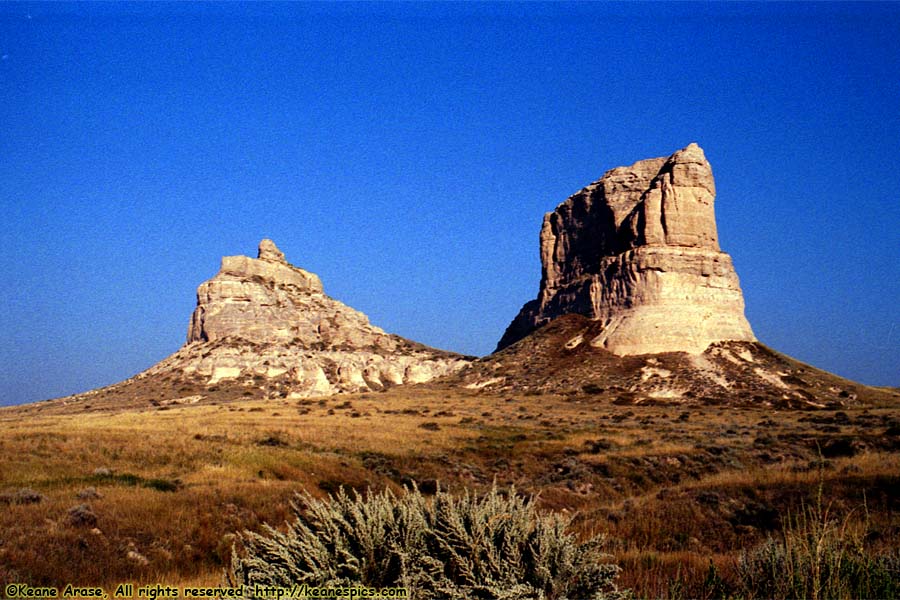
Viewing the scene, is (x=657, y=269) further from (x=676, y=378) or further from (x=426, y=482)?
(x=426, y=482)

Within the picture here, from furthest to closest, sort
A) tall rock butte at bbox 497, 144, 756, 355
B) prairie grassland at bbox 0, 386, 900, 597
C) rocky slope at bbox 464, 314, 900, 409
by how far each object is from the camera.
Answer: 1. tall rock butte at bbox 497, 144, 756, 355
2. rocky slope at bbox 464, 314, 900, 409
3. prairie grassland at bbox 0, 386, 900, 597

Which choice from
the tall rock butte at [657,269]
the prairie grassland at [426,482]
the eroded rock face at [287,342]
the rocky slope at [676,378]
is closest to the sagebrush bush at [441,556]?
the prairie grassland at [426,482]

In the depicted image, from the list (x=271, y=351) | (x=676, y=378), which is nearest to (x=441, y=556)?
(x=676, y=378)

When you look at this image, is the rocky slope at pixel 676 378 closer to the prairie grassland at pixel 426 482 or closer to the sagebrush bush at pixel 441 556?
the prairie grassland at pixel 426 482

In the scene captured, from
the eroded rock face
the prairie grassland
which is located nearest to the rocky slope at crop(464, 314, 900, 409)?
the prairie grassland

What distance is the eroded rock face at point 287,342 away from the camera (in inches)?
3821

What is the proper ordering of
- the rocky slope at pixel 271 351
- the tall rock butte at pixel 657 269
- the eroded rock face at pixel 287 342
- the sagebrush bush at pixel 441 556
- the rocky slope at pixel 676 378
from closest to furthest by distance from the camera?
1. the sagebrush bush at pixel 441 556
2. the rocky slope at pixel 676 378
3. the tall rock butte at pixel 657 269
4. the rocky slope at pixel 271 351
5. the eroded rock face at pixel 287 342

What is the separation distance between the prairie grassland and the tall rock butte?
30838 millimetres

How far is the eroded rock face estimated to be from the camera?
97062mm

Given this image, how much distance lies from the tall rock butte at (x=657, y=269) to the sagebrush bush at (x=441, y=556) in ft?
223

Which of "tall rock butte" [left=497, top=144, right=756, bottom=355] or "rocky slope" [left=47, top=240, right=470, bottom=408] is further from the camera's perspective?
"rocky slope" [left=47, top=240, right=470, bottom=408]

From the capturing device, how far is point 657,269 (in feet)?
242

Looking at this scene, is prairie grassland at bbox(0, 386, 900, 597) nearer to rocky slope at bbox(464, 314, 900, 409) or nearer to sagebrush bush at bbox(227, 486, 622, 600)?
sagebrush bush at bbox(227, 486, 622, 600)

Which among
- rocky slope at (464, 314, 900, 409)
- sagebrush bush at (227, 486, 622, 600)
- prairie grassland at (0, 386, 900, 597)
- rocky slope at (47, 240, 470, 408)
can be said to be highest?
rocky slope at (47, 240, 470, 408)
